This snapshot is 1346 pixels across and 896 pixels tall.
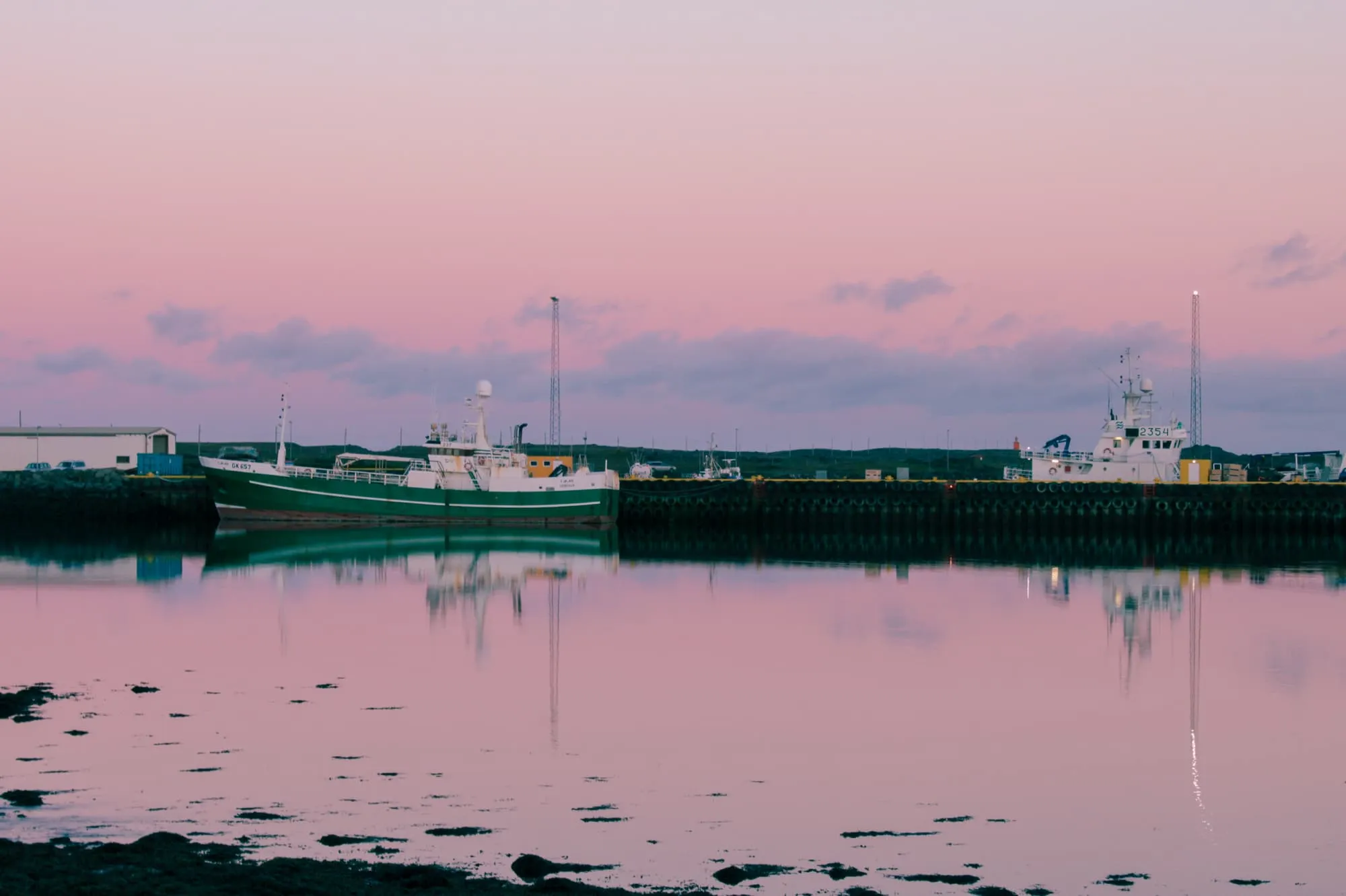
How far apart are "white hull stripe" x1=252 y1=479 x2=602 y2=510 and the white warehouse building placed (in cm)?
2210

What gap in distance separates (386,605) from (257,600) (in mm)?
3952

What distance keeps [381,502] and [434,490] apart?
3082mm

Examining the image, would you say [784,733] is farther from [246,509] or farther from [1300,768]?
[246,509]

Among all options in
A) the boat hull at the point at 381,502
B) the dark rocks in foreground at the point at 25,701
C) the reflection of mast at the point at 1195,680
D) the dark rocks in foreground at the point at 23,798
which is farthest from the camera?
the boat hull at the point at 381,502

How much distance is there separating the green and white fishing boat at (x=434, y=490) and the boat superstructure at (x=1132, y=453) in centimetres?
2892

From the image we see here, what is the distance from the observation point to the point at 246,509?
7938 cm

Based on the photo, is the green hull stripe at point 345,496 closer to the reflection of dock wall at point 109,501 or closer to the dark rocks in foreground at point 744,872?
the reflection of dock wall at point 109,501

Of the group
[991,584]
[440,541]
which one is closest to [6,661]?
[991,584]

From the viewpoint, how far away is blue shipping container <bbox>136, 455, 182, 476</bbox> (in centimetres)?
9325

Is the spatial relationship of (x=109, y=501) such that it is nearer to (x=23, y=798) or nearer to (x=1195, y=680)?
(x=1195, y=680)

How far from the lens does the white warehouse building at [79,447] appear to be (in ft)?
320

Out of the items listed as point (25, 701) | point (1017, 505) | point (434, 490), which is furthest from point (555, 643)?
point (1017, 505)

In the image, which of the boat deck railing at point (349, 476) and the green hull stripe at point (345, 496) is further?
the boat deck railing at point (349, 476)

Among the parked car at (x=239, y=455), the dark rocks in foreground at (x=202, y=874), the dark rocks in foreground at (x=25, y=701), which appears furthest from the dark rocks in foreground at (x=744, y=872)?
the parked car at (x=239, y=455)
